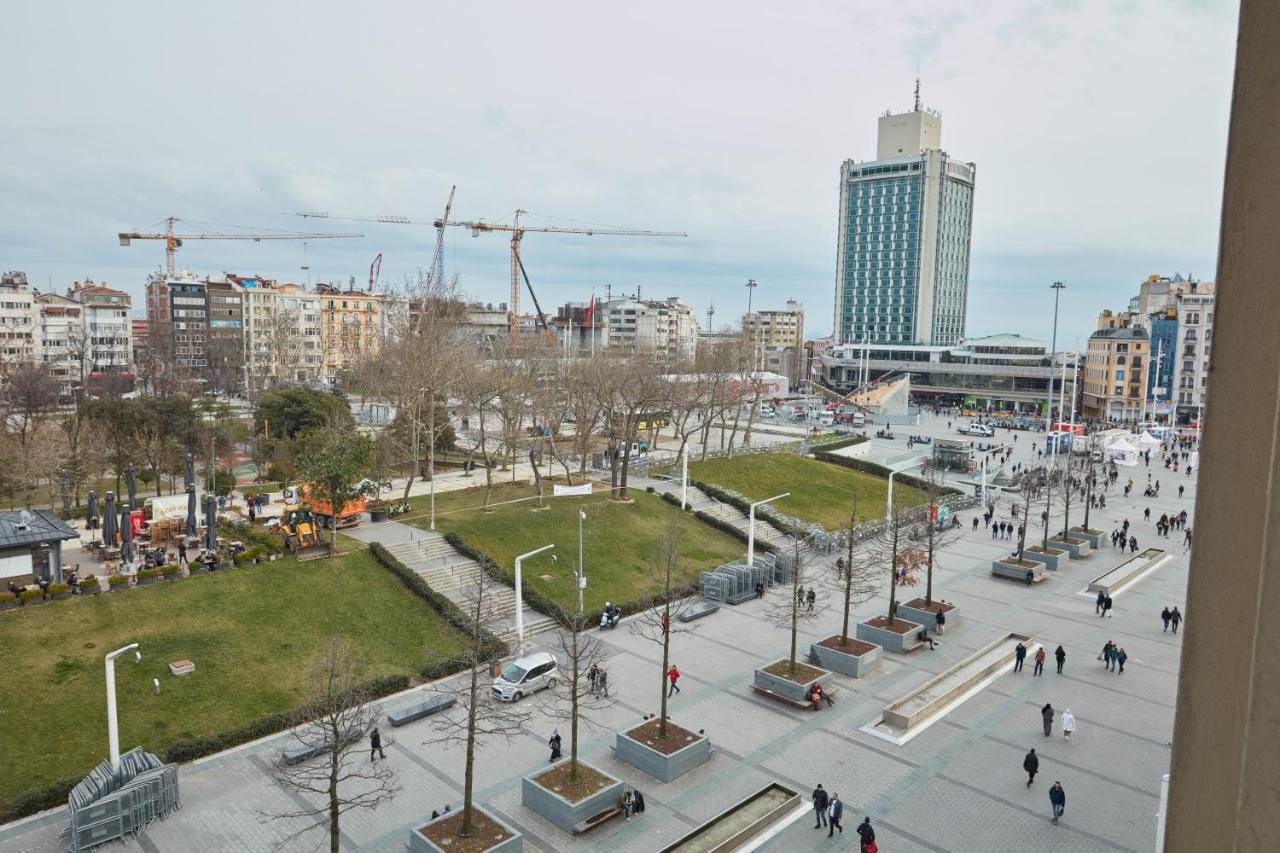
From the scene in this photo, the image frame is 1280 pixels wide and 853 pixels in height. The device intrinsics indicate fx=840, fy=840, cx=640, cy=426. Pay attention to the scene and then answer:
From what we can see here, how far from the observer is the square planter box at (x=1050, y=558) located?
40.8 m

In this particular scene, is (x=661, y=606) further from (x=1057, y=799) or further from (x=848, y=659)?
(x=1057, y=799)

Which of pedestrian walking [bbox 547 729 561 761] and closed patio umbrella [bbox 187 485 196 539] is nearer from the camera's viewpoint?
pedestrian walking [bbox 547 729 561 761]

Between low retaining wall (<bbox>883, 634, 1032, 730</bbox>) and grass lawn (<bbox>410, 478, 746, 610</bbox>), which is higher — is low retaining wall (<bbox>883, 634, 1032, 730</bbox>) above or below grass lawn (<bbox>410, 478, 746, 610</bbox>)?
below

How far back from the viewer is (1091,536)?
147ft

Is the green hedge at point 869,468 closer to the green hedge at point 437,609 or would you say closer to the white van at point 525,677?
the green hedge at point 437,609

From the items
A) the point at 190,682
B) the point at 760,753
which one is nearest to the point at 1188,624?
the point at 760,753

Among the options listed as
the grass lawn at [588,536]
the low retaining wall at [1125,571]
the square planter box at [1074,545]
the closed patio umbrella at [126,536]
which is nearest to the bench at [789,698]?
the grass lawn at [588,536]

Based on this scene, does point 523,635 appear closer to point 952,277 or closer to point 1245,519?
point 1245,519

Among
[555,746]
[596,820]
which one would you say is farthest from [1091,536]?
[596,820]

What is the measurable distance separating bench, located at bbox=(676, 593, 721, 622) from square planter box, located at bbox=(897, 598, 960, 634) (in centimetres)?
731

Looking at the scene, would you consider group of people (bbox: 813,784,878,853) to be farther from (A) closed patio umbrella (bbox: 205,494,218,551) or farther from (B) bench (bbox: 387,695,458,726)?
(A) closed patio umbrella (bbox: 205,494,218,551)

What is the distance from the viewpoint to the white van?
2553cm

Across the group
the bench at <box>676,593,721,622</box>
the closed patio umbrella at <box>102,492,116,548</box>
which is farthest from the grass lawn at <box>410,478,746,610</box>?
the closed patio umbrella at <box>102,492,116,548</box>

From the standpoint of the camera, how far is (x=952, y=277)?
157 metres
